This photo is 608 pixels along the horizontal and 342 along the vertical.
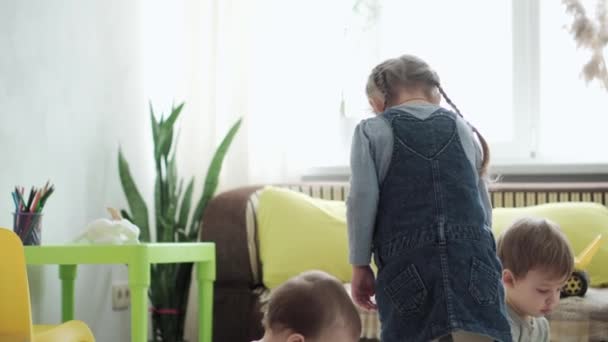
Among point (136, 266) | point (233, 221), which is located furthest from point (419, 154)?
point (233, 221)

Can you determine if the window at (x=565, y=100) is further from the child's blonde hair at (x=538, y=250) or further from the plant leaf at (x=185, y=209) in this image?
the child's blonde hair at (x=538, y=250)

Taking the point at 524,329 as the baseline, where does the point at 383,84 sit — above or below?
above

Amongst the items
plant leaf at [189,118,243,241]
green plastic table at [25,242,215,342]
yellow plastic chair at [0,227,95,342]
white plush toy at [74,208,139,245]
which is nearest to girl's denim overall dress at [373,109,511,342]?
yellow plastic chair at [0,227,95,342]

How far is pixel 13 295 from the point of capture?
2.00 metres

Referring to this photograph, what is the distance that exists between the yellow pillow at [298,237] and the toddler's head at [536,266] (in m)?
1.36

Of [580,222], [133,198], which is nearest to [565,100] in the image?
→ [580,222]

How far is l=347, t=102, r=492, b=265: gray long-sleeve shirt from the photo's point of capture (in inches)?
75.1

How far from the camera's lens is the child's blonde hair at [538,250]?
2.05 metres

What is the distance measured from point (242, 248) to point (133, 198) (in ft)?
1.65

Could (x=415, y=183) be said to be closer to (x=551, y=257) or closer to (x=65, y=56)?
(x=551, y=257)

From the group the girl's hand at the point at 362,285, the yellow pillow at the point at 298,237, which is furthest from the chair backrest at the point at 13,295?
the yellow pillow at the point at 298,237

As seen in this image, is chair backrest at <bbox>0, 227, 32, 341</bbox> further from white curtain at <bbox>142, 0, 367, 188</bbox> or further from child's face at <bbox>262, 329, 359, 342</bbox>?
white curtain at <bbox>142, 0, 367, 188</bbox>

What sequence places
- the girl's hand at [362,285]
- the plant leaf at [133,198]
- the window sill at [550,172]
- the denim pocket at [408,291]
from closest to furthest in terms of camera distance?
the denim pocket at [408,291] < the girl's hand at [362,285] < the plant leaf at [133,198] < the window sill at [550,172]

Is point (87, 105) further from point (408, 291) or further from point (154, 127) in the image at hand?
point (408, 291)
